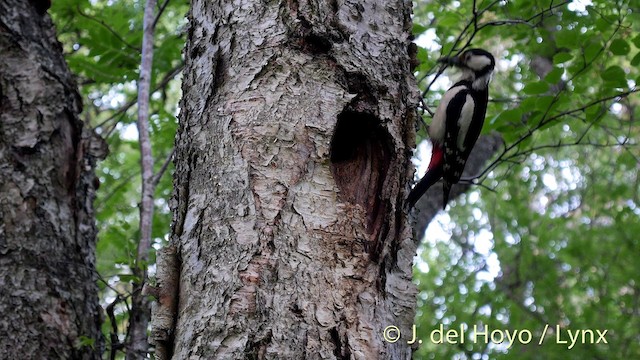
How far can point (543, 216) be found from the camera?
814 cm

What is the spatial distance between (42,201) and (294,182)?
4.82ft

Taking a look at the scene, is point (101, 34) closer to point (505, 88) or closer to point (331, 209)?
point (331, 209)


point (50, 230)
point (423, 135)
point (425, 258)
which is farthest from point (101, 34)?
point (425, 258)

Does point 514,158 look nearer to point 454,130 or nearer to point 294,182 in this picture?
point 454,130

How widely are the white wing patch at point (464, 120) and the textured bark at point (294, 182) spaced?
74.1 inches

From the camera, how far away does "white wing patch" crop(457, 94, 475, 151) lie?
4.09 m

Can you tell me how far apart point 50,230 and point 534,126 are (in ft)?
7.49

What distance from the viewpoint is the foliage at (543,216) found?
374cm

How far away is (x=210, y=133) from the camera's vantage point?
2006mm

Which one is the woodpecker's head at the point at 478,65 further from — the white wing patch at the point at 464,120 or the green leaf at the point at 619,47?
the green leaf at the point at 619,47

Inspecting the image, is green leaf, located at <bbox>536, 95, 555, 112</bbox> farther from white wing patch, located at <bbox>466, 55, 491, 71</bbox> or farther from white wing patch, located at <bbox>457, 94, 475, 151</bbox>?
white wing patch, located at <bbox>466, 55, 491, 71</bbox>

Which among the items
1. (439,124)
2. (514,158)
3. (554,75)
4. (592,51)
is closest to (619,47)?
(592,51)

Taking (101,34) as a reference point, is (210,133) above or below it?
below

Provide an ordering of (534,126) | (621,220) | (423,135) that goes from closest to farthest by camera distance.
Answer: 1. (534,126)
2. (423,135)
3. (621,220)
